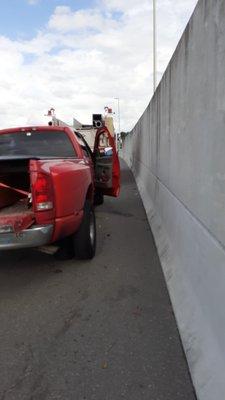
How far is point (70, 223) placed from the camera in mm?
6008

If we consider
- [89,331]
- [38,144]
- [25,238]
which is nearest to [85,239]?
[25,238]

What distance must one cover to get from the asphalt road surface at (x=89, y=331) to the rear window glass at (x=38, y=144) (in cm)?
160

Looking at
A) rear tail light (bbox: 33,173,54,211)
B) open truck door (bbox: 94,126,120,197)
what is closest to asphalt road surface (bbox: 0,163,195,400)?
rear tail light (bbox: 33,173,54,211)

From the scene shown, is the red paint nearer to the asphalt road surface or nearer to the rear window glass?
the asphalt road surface

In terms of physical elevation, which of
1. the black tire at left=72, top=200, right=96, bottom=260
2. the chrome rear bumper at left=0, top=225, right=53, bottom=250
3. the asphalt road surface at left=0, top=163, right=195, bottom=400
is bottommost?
the asphalt road surface at left=0, top=163, right=195, bottom=400

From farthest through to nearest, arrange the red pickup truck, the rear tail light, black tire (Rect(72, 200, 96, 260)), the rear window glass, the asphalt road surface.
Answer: the rear window glass < black tire (Rect(72, 200, 96, 260)) < the red pickup truck < the rear tail light < the asphalt road surface

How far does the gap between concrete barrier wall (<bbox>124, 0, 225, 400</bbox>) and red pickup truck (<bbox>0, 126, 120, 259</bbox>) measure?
4.12 ft

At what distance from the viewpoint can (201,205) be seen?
443cm

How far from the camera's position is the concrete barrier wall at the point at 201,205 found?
3449 millimetres

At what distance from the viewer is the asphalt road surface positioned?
3.56m

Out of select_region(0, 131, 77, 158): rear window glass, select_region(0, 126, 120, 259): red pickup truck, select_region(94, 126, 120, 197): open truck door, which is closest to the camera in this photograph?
select_region(0, 126, 120, 259): red pickup truck

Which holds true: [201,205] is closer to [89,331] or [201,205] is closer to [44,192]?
[89,331]

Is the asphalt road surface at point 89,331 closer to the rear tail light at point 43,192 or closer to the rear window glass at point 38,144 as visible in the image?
the rear tail light at point 43,192

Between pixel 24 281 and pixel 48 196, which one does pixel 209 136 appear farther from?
pixel 24 281
